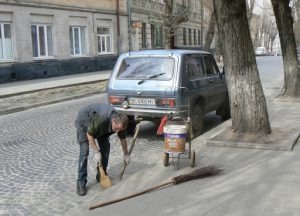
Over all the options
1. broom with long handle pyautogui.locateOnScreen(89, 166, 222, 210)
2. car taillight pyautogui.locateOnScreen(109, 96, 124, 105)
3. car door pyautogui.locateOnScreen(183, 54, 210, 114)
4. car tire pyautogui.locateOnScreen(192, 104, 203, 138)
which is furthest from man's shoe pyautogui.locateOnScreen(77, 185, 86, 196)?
car tire pyautogui.locateOnScreen(192, 104, 203, 138)

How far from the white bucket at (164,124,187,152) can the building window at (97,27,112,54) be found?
78.0 ft

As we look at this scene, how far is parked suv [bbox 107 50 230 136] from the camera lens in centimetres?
802

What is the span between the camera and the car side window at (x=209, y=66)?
31.0ft

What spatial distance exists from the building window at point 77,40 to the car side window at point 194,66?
1839 cm

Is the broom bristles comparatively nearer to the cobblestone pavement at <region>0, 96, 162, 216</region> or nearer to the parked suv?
the cobblestone pavement at <region>0, 96, 162, 216</region>

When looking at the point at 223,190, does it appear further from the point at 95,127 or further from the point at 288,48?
the point at 288,48

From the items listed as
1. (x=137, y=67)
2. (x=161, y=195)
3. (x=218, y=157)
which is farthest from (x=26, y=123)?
(x=161, y=195)

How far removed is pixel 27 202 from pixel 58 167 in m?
1.47

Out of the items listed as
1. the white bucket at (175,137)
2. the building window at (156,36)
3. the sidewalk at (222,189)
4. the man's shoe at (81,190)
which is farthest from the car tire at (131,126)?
the building window at (156,36)

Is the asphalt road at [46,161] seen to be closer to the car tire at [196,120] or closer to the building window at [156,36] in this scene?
the car tire at [196,120]

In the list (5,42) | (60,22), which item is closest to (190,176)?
(5,42)

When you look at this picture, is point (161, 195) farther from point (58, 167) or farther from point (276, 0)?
point (276, 0)

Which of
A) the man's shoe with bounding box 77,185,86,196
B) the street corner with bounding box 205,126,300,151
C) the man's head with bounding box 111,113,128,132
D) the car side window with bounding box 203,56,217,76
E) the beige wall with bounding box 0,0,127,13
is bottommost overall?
the man's shoe with bounding box 77,185,86,196

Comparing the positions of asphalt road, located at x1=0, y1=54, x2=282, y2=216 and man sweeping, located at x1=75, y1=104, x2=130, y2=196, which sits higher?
man sweeping, located at x1=75, y1=104, x2=130, y2=196
